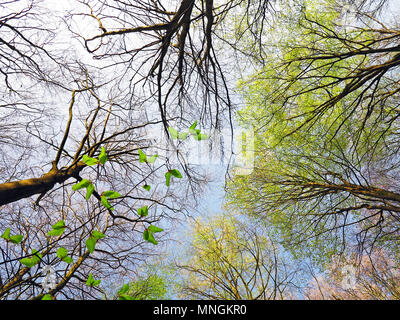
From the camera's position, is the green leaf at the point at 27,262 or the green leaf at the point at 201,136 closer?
the green leaf at the point at 27,262

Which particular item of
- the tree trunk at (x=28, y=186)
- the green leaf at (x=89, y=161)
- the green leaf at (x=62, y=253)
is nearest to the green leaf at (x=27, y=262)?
the green leaf at (x=62, y=253)

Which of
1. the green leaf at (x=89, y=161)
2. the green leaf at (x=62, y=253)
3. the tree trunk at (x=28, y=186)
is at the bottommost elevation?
the green leaf at (x=62, y=253)

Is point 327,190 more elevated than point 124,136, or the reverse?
point 124,136

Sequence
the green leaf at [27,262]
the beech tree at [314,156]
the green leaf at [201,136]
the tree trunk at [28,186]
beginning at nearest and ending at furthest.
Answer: the green leaf at [27,262], the green leaf at [201,136], the tree trunk at [28,186], the beech tree at [314,156]

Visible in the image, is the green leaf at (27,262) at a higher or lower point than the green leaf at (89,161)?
lower

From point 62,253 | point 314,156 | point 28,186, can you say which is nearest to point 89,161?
point 62,253

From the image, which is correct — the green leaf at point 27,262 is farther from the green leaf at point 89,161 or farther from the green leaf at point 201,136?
the green leaf at point 201,136

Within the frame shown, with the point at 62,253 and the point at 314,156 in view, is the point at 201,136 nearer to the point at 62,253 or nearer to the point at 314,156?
the point at 62,253

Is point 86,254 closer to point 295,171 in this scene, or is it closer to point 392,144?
point 295,171

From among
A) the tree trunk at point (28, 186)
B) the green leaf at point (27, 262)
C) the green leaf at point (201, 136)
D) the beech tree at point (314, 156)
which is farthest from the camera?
the beech tree at point (314, 156)

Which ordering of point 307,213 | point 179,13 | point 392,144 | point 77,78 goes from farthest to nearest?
point 392,144
point 307,213
point 77,78
point 179,13
